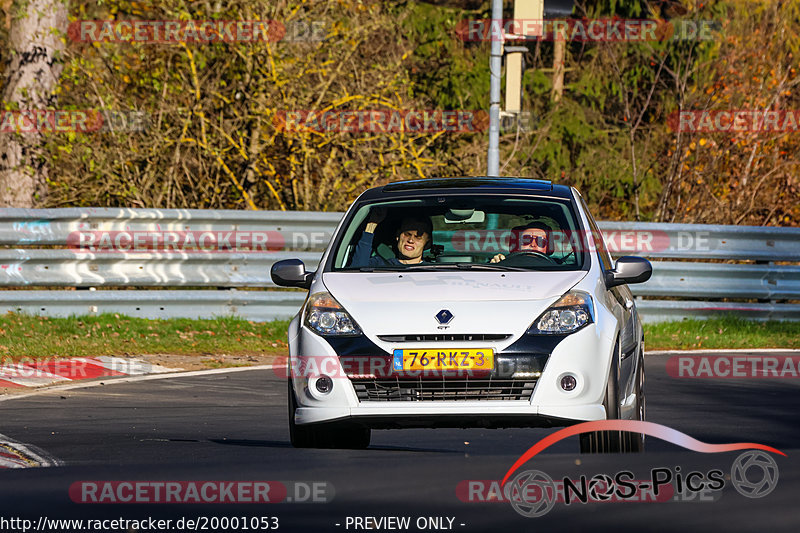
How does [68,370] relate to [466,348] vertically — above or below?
below

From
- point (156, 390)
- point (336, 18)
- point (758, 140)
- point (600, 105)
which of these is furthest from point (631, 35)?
point (156, 390)

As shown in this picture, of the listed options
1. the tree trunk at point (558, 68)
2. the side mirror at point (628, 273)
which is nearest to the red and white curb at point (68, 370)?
the side mirror at point (628, 273)

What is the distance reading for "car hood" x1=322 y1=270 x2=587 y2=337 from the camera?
732cm

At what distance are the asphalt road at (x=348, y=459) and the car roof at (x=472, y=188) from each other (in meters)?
1.43

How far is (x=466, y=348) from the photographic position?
286 inches

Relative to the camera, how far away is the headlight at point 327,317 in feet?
24.5

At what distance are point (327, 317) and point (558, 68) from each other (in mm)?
27478

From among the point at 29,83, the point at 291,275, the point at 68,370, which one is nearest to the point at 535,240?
the point at 291,275

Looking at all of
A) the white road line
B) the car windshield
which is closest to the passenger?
the car windshield

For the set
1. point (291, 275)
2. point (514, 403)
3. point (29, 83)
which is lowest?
point (514, 403)


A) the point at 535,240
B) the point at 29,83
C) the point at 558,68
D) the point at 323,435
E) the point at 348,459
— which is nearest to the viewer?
the point at 348,459

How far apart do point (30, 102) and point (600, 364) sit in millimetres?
14336

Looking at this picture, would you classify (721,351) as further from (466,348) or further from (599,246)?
(466,348)

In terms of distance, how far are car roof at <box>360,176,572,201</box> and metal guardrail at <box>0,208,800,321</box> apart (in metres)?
7.09
